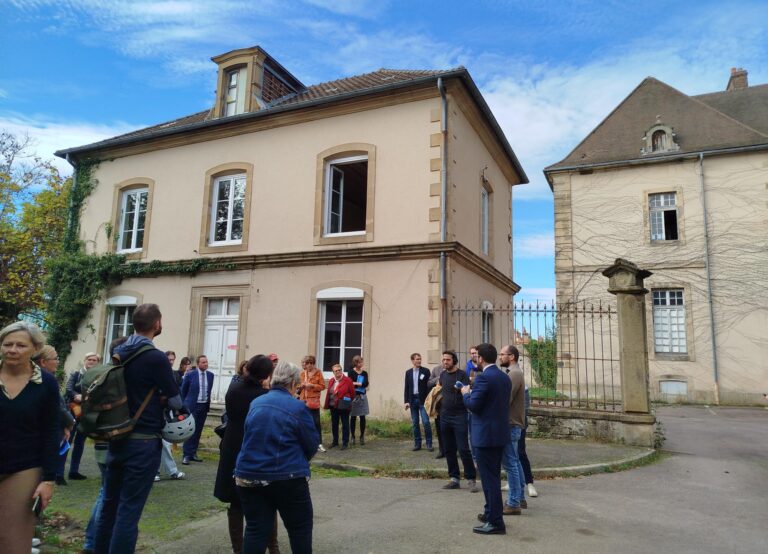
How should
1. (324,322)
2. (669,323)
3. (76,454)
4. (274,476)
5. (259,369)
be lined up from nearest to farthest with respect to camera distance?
(274,476) → (259,369) → (76,454) → (324,322) → (669,323)

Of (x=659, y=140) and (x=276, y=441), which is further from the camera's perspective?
(x=659, y=140)

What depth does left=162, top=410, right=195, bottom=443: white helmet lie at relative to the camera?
140 inches

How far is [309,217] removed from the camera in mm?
12477

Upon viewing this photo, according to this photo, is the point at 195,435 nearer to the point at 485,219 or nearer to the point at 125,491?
the point at 125,491

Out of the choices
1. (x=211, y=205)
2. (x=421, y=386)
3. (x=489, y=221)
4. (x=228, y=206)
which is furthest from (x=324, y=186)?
(x=421, y=386)

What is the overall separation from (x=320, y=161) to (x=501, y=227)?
6.50 meters

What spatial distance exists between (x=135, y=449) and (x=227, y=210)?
11.2m

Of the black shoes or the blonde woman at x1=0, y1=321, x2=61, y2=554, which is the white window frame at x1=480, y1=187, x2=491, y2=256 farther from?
the blonde woman at x1=0, y1=321, x2=61, y2=554

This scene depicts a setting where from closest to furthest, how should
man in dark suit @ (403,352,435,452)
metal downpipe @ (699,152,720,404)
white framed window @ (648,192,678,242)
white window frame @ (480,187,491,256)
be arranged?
man in dark suit @ (403,352,435,452) < white window frame @ (480,187,491,256) < metal downpipe @ (699,152,720,404) < white framed window @ (648,192,678,242)

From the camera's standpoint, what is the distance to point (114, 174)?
15.5m

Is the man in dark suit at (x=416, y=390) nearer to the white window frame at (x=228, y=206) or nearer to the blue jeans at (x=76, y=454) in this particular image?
the blue jeans at (x=76, y=454)

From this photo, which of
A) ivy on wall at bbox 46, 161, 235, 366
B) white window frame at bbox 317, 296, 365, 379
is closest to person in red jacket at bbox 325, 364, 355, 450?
white window frame at bbox 317, 296, 365, 379

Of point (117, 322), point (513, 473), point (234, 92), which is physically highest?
point (234, 92)

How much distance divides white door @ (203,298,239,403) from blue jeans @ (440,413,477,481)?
24.7ft
